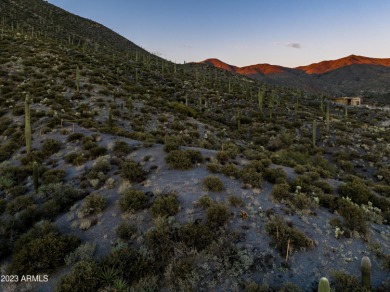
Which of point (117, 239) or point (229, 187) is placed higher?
point (229, 187)

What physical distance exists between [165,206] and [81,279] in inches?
120

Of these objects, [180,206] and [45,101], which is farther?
[45,101]

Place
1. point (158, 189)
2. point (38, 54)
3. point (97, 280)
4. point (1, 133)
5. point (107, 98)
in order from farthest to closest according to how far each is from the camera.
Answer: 1. point (38, 54)
2. point (107, 98)
3. point (1, 133)
4. point (158, 189)
5. point (97, 280)

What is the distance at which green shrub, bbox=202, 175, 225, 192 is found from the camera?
9.47m

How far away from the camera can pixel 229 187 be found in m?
9.85

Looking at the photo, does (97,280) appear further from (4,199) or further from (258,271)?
(4,199)

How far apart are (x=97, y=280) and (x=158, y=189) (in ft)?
12.9

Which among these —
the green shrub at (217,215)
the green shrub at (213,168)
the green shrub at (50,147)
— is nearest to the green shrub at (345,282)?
the green shrub at (217,215)

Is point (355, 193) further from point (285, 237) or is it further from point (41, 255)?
point (41, 255)

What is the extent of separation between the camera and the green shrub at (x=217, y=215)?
7665mm

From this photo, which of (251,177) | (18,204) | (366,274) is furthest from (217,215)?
(18,204)

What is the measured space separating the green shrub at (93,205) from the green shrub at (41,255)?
4.93ft

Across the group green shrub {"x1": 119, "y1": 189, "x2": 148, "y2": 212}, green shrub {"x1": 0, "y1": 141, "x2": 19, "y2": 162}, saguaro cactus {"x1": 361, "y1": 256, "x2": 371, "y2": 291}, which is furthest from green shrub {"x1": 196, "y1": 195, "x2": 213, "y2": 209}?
green shrub {"x1": 0, "y1": 141, "x2": 19, "y2": 162}

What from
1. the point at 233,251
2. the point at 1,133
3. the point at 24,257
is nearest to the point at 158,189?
the point at 233,251
